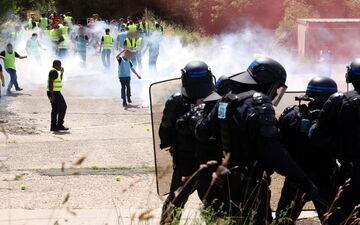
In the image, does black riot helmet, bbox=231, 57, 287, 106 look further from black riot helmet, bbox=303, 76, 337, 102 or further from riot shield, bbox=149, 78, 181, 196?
riot shield, bbox=149, 78, 181, 196

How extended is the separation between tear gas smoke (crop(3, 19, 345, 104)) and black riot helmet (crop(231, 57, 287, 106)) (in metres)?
11.9

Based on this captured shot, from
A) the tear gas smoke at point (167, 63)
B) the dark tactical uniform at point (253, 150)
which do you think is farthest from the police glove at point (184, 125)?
the tear gas smoke at point (167, 63)

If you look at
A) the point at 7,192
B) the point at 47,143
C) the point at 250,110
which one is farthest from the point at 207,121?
the point at 47,143

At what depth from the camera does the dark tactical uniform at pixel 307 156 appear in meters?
4.91

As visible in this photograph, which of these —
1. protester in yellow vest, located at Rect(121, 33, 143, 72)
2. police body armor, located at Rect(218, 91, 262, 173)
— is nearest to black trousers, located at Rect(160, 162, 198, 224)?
police body armor, located at Rect(218, 91, 262, 173)

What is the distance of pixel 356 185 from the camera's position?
460 cm

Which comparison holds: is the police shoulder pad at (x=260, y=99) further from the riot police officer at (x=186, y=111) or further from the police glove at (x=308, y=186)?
the riot police officer at (x=186, y=111)

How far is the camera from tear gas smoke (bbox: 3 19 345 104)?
63.7 ft

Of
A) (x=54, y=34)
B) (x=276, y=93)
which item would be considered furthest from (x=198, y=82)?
(x=54, y=34)

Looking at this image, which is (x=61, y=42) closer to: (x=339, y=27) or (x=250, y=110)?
(x=339, y=27)

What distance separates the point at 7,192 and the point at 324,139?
13.7ft

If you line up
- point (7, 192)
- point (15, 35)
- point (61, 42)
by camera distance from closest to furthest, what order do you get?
point (7, 192)
point (61, 42)
point (15, 35)

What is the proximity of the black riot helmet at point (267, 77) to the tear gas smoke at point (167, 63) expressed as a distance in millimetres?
11949

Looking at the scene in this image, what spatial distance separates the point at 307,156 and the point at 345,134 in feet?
1.49
